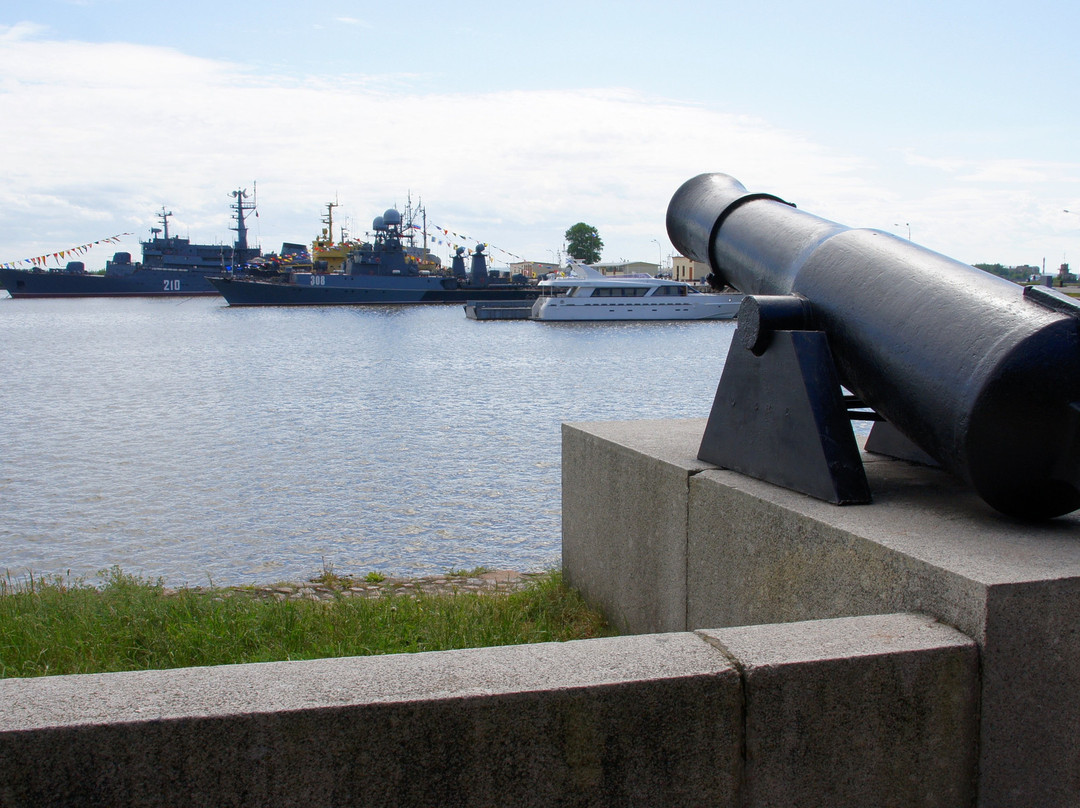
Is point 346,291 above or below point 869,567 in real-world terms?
above

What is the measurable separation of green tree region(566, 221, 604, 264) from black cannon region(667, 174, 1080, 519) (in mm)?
118801

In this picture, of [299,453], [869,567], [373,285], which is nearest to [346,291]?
[373,285]

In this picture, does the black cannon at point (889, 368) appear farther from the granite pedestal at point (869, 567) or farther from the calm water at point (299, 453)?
the calm water at point (299, 453)

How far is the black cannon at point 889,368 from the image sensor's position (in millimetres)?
2254

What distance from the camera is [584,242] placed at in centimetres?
12194

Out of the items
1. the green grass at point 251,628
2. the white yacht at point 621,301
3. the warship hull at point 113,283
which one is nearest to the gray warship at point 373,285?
the warship hull at point 113,283

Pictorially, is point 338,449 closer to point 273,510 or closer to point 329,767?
point 273,510

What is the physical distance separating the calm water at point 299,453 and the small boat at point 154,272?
6316cm

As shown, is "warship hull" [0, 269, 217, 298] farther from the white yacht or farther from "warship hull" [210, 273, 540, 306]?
the white yacht

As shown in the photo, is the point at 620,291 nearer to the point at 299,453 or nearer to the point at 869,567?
the point at 299,453

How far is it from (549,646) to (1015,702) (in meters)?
0.95

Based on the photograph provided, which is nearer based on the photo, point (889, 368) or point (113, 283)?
point (889, 368)

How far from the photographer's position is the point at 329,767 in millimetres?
1650

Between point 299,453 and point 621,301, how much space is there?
45349 millimetres
